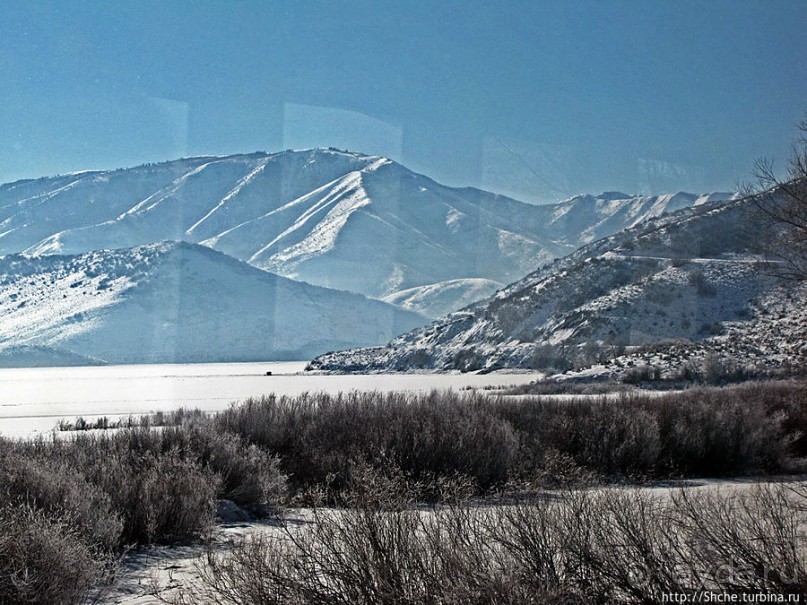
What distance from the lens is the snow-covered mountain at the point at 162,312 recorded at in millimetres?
101062

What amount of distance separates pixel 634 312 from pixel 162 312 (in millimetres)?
77228

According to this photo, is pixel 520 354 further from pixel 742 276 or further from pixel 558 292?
pixel 742 276

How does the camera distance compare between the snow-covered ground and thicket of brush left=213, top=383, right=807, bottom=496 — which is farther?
thicket of brush left=213, top=383, right=807, bottom=496

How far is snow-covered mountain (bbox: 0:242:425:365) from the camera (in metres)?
101

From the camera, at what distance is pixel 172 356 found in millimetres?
102625

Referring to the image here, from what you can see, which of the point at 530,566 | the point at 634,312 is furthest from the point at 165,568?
the point at 634,312

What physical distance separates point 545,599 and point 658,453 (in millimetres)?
11026

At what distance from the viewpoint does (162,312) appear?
110m

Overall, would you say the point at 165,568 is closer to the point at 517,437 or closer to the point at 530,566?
the point at 530,566

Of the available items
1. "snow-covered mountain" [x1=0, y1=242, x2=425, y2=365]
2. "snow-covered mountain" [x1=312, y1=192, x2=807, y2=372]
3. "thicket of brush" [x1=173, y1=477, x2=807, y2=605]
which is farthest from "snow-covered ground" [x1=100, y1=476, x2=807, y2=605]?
"snow-covered mountain" [x1=0, y1=242, x2=425, y2=365]

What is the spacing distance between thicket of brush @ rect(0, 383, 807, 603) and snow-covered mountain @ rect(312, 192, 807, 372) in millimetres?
22903

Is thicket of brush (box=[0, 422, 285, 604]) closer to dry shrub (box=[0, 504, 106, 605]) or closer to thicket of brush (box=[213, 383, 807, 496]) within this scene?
dry shrub (box=[0, 504, 106, 605])

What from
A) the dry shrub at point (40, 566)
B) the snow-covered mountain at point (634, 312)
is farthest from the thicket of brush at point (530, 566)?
the snow-covered mountain at point (634, 312)

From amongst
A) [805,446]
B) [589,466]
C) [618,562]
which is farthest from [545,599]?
[805,446]
